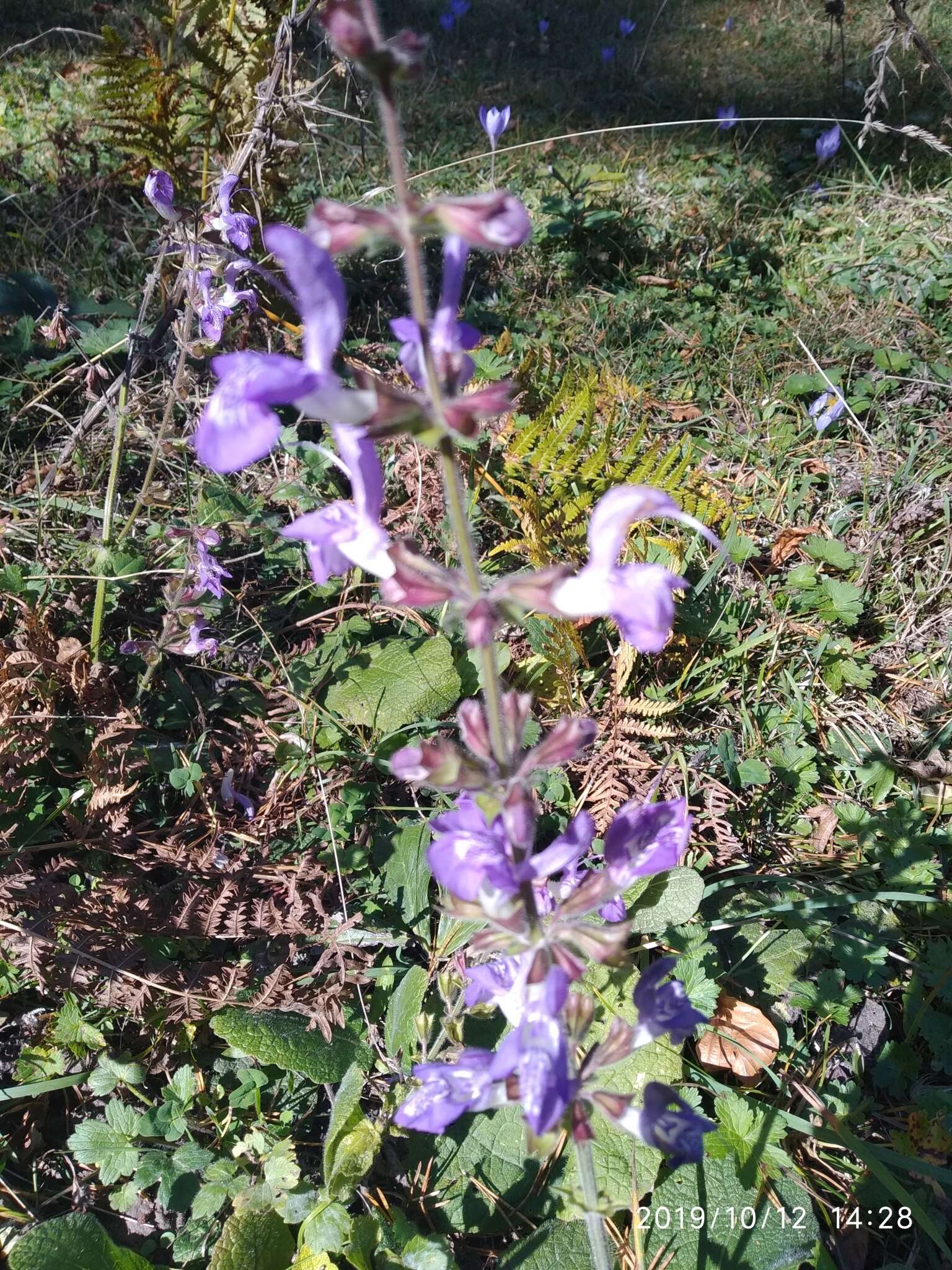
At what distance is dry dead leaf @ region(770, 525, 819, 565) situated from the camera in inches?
129

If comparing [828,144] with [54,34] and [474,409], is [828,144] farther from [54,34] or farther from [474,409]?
[54,34]

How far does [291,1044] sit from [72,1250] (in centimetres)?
56

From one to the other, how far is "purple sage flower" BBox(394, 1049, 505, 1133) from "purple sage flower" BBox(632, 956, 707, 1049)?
0.25 meters

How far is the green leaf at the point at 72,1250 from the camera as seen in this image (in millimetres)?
1778

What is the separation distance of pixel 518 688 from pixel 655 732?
0.50 m

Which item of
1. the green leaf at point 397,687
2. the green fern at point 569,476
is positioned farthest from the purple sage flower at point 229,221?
the green leaf at point 397,687

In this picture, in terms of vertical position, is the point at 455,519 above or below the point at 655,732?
above

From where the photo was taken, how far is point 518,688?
2.90 meters

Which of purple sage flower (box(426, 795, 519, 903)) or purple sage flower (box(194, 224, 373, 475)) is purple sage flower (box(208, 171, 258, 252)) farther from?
purple sage flower (box(426, 795, 519, 903))

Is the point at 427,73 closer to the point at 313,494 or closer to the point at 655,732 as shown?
the point at 313,494

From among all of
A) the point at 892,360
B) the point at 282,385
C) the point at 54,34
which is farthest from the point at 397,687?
the point at 54,34

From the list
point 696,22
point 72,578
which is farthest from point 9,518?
point 696,22

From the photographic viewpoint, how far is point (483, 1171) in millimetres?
1992

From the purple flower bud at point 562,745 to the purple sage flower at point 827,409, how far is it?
2.73 metres
